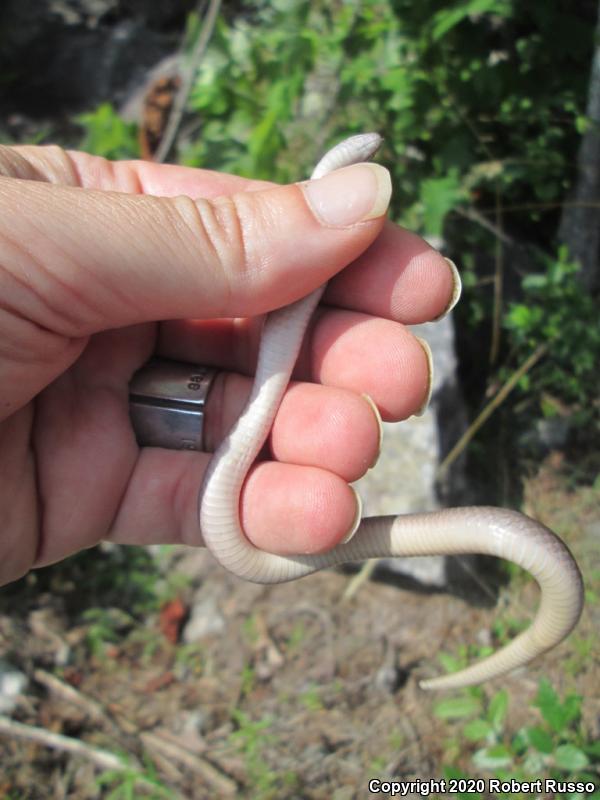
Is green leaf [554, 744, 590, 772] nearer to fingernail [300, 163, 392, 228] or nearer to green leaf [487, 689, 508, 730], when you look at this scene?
green leaf [487, 689, 508, 730]

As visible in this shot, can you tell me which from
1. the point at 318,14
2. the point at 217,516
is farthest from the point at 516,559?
the point at 318,14

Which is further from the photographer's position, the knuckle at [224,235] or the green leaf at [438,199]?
the green leaf at [438,199]

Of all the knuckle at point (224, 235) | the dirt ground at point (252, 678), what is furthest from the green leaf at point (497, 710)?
the knuckle at point (224, 235)

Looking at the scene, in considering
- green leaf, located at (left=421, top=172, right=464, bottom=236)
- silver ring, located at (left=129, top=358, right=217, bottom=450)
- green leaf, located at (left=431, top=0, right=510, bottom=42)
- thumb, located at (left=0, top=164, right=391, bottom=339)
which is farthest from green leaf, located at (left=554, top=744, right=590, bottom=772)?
green leaf, located at (left=431, top=0, right=510, bottom=42)

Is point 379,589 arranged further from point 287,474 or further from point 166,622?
point 287,474

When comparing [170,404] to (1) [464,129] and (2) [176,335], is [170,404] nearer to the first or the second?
(2) [176,335]

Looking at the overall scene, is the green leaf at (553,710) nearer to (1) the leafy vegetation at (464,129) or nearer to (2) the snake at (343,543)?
(2) the snake at (343,543)
